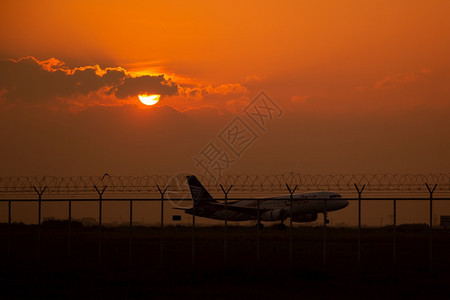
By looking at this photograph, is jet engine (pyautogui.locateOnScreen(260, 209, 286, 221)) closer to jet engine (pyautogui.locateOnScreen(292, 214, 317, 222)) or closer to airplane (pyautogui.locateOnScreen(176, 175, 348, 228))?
airplane (pyautogui.locateOnScreen(176, 175, 348, 228))

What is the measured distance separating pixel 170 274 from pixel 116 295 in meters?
3.86

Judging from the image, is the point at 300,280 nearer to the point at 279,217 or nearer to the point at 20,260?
the point at 20,260

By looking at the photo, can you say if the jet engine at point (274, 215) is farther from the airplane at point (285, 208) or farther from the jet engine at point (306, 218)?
the jet engine at point (306, 218)

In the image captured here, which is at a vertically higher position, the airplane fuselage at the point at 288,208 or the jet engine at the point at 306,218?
the airplane fuselage at the point at 288,208

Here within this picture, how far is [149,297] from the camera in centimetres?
1605

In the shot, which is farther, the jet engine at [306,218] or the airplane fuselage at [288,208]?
the jet engine at [306,218]

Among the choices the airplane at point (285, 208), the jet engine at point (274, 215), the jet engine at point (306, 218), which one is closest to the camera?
the airplane at point (285, 208)

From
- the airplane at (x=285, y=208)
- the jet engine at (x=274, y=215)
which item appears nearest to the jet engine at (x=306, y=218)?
the airplane at (x=285, y=208)

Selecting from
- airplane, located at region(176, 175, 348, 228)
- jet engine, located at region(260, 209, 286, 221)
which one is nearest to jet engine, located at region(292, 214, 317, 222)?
airplane, located at region(176, 175, 348, 228)

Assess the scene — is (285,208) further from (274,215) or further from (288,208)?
(274,215)

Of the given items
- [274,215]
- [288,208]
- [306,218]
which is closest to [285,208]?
[288,208]

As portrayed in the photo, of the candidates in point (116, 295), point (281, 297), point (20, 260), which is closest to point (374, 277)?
point (281, 297)

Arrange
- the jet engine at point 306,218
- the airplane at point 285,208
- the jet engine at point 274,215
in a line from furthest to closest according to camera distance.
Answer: the jet engine at point 306,218 → the jet engine at point 274,215 → the airplane at point 285,208

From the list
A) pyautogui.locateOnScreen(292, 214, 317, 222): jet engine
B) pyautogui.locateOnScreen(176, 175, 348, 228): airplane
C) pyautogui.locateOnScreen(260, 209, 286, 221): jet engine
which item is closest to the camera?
pyautogui.locateOnScreen(176, 175, 348, 228): airplane
